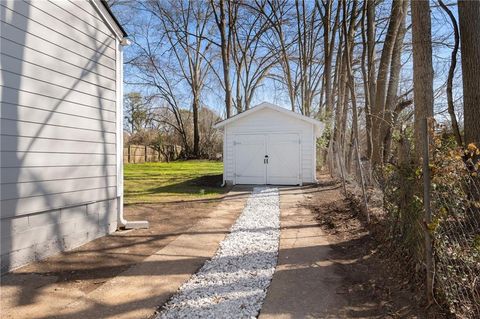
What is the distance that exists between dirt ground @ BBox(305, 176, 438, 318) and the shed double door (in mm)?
6136

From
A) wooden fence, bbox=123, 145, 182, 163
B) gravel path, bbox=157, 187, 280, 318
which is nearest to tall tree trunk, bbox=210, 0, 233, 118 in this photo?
wooden fence, bbox=123, 145, 182, 163

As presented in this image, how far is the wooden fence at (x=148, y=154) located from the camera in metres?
25.6

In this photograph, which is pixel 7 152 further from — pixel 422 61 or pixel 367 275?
pixel 422 61

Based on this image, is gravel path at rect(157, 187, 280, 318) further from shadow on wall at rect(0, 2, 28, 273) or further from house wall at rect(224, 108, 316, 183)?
house wall at rect(224, 108, 316, 183)

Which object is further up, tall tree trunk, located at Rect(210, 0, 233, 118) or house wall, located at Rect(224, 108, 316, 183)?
tall tree trunk, located at Rect(210, 0, 233, 118)

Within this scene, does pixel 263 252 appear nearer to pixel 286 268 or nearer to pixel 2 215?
pixel 286 268

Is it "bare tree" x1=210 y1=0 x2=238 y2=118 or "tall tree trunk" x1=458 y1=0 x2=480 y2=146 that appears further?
"bare tree" x1=210 y1=0 x2=238 y2=118

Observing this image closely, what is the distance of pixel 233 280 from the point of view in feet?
11.9

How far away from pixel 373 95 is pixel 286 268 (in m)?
8.83

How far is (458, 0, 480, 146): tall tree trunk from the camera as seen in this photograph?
448 cm

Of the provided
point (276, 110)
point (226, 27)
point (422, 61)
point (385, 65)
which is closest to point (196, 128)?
point (226, 27)

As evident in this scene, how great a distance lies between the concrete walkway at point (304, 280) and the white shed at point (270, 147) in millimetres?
6566

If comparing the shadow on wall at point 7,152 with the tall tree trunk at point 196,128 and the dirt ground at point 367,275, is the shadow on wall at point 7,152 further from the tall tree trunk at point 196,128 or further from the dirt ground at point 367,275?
the tall tree trunk at point 196,128

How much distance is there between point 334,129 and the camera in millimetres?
16031
